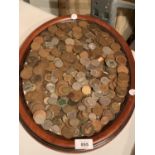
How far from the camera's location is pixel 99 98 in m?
0.64

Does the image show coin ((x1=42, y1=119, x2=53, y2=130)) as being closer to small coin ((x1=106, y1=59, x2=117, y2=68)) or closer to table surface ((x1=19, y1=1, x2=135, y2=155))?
table surface ((x1=19, y1=1, x2=135, y2=155))

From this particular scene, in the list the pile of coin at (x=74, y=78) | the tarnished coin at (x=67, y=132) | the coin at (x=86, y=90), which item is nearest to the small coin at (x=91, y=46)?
the pile of coin at (x=74, y=78)

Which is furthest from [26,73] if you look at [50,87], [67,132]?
[67,132]

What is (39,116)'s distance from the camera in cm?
62

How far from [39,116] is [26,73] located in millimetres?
109

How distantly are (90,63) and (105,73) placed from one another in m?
0.04

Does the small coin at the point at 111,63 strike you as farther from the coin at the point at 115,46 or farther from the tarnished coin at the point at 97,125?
the tarnished coin at the point at 97,125

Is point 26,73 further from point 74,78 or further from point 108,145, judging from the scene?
point 108,145
